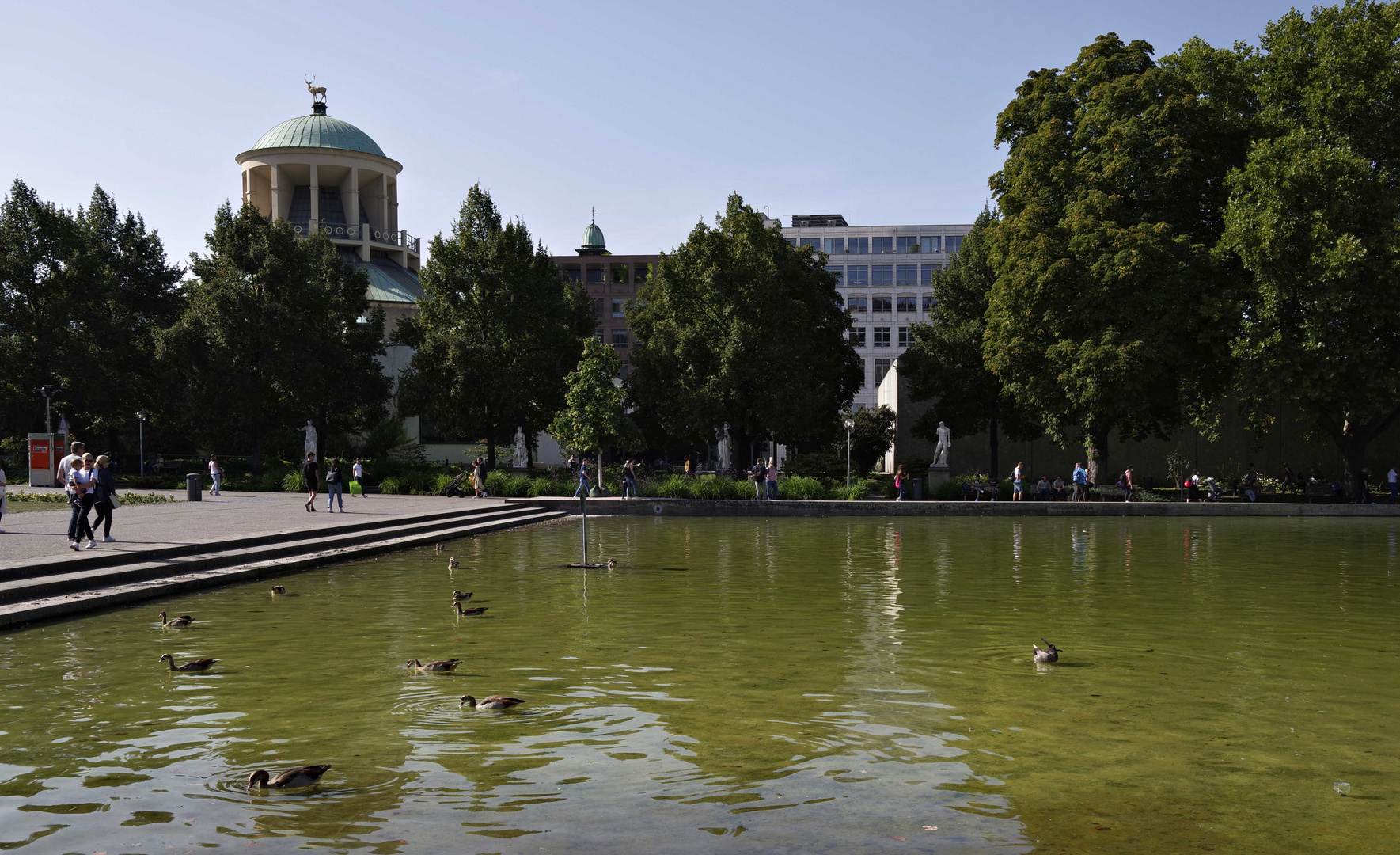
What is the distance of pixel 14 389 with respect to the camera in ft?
160

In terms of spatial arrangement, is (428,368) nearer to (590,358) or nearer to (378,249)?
(590,358)

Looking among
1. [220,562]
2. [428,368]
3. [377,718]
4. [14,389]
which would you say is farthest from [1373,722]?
[14,389]

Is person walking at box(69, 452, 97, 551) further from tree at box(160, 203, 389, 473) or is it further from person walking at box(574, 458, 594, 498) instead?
tree at box(160, 203, 389, 473)

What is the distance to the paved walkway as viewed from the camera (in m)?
18.2

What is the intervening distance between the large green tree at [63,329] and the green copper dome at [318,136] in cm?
2118

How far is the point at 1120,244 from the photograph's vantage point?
34.3 meters

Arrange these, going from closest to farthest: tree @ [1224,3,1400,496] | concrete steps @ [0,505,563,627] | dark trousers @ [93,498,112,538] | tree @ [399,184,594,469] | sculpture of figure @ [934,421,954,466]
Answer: concrete steps @ [0,505,563,627] < dark trousers @ [93,498,112,538] < tree @ [1224,3,1400,496] < sculpture of figure @ [934,421,954,466] < tree @ [399,184,594,469]

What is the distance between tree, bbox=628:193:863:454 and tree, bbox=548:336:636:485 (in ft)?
8.28

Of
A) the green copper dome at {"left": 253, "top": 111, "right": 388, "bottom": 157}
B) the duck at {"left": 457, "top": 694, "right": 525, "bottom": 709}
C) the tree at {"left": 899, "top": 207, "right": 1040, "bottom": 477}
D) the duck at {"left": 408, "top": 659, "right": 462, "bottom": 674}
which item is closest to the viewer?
the duck at {"left": 457, "top": 694, "right": 525, "bottom": 709}

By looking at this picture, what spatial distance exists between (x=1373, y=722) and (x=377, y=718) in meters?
7.40

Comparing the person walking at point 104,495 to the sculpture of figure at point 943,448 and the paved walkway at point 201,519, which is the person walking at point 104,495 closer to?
the paved walkway at point 201,519

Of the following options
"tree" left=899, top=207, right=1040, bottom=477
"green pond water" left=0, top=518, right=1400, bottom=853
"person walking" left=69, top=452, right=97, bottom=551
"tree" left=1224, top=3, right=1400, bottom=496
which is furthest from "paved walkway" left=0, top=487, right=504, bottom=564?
"tree" left=1224, top=3, right=1400, bottom=496

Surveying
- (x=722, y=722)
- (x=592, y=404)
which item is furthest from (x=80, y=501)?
(x=592, y=404)

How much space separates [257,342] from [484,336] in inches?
389
